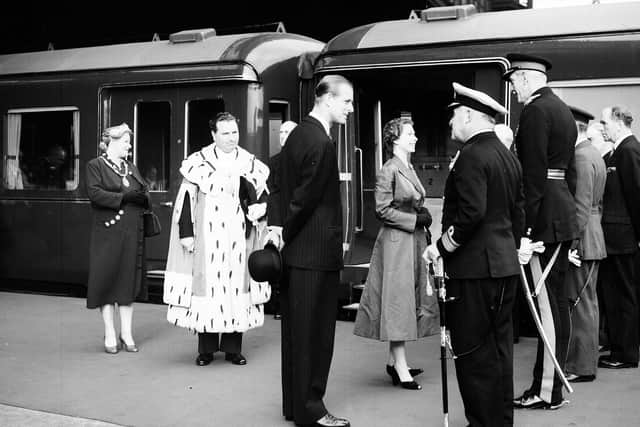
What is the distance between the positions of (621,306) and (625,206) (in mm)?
807

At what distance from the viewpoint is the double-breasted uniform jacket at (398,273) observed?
6004 millimetres

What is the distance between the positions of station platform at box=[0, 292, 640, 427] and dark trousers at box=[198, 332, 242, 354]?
0.49 feet

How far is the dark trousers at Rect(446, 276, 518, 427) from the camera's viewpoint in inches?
182

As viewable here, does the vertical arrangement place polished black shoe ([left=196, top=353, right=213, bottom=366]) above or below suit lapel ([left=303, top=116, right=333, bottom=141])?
below

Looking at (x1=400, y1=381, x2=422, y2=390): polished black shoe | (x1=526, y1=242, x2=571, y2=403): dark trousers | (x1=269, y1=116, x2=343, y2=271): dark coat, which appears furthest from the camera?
(x1=400, y1=381, x2=422, y2=390): polished black shoe

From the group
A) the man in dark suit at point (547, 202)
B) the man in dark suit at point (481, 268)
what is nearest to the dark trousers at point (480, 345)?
the man in dark suit at point (481, 268)

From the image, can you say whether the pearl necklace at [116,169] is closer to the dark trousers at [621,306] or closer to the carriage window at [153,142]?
the carriage window at [153,142]

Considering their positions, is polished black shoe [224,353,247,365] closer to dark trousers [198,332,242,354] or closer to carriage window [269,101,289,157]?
dark trousers [198,332,242,354]

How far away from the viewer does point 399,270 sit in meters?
6.05

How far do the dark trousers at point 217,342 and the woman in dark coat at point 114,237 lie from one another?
82cm

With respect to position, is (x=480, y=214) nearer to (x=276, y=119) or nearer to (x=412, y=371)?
(x=412, y=371)

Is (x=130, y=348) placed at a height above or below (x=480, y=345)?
below

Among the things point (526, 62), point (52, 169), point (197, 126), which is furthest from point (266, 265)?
point (52, 169)

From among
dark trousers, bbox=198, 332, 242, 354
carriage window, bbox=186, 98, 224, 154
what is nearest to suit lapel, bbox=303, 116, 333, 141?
dark trousers, bbox=198, 332, 242, 354
